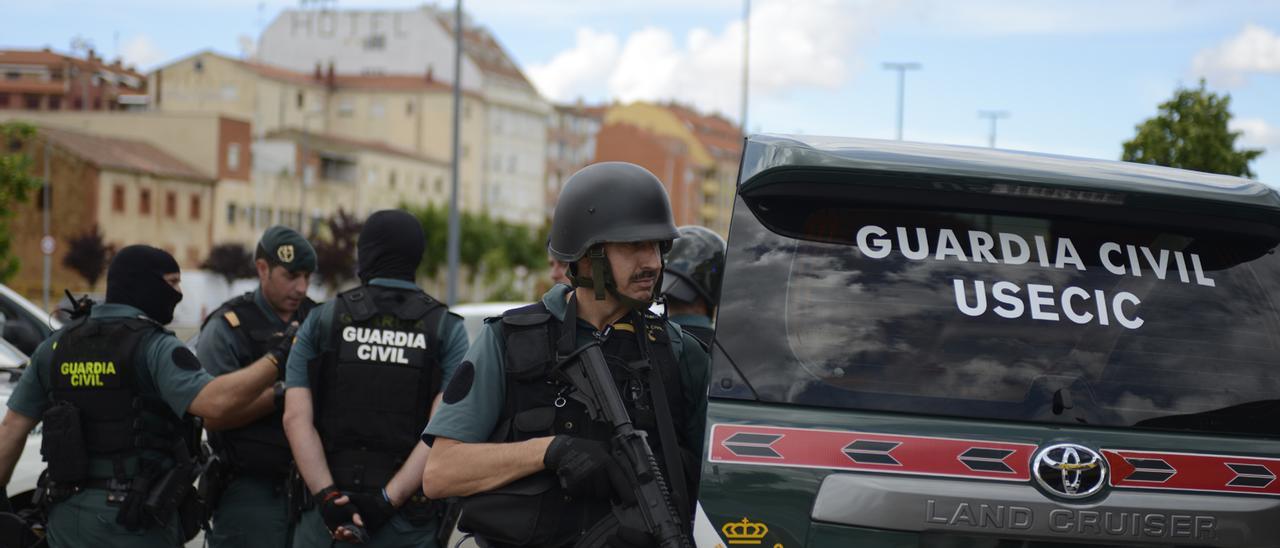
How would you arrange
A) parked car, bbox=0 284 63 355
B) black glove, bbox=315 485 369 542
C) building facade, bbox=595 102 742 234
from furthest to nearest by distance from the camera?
building facade, bbox=595 102 742 234, parked car, bbox=0 284 63 355, black glove, bbox=315 485 369 542

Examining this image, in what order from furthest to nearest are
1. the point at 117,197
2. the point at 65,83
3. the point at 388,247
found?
the point at 65,83 < the point at 117,197 < the point at 388,247

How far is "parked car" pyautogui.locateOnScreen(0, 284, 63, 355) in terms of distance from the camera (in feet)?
29.6

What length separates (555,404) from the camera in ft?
11.9

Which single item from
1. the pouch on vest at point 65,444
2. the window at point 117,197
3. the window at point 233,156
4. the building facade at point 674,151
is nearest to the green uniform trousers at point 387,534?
the pouch on vest at point 65,444

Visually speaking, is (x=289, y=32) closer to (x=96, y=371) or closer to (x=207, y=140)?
(x=207, y=140)

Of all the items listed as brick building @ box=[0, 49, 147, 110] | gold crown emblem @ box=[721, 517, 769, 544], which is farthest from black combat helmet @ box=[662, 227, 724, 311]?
brick building @ box=[0, 49, 147, 110]

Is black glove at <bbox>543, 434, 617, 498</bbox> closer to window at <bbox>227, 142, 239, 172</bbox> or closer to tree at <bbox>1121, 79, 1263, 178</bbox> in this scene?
tree at <bbox>1121, 79, 1263, 178</bbox>

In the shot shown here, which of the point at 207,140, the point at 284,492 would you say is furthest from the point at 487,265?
the point at 284,492

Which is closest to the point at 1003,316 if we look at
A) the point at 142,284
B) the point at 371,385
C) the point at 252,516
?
the point at 371,385

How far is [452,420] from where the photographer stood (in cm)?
364

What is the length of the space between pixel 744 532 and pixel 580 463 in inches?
15.8

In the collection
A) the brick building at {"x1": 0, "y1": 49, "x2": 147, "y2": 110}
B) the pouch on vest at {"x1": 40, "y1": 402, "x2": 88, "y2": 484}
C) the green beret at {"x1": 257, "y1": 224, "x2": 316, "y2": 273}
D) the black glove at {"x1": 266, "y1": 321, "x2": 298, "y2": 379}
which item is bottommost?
the pouch on vest at {"x1": 40, "y1": 402, "x2": 88, "y2": 484}

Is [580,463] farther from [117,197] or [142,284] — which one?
[117,197]

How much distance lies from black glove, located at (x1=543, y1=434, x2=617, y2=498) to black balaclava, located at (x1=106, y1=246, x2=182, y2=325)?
251 centimetres
